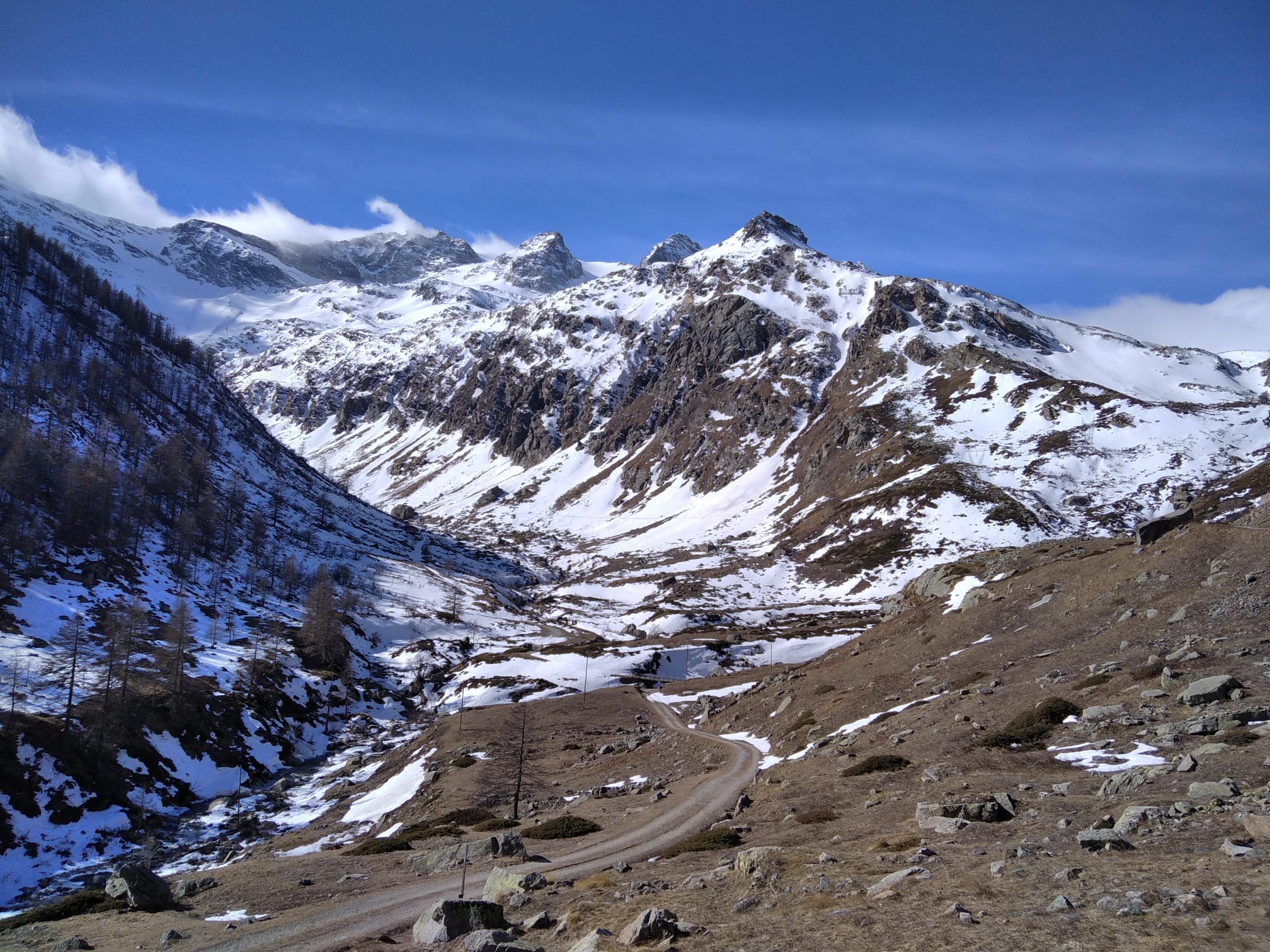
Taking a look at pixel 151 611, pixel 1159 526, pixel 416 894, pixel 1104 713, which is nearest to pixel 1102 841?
pixel 1104 713

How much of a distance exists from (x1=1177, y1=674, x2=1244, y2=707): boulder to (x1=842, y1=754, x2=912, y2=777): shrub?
35.7 feet

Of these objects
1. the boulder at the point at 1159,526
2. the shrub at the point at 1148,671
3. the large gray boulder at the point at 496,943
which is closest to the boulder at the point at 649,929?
the large gray boulder at the point at 496,943

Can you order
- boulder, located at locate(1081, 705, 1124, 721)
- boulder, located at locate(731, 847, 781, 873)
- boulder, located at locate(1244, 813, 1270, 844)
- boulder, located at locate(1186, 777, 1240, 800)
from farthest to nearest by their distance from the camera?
boulder, located at locate(1081, 705, 1124, 721) < boulder, located at locate(731, 847, 781, 873) < boulder, located at locate(1186, 777, 1240, 800) < boulder, located at locate(1244, 813, 1270, 844)

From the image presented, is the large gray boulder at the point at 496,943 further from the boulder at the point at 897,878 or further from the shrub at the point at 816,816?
the shrub at the point at 816,816

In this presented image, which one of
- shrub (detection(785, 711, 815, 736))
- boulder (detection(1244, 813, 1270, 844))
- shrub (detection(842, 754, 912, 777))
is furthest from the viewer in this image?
shrub (detection(785, 711, 815, 736))

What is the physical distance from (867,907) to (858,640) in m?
57.7

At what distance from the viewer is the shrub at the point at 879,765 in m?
31.5

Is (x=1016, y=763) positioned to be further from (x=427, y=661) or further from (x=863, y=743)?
(x=427, y=661)

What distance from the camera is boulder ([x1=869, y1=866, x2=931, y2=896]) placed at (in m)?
17.1

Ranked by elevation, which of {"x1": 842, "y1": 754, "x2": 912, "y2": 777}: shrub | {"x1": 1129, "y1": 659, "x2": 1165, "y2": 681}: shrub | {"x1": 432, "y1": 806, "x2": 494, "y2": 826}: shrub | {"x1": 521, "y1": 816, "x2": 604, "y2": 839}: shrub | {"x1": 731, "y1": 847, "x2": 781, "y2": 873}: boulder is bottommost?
{"x1": 432, "y1": 806, "x2": 494, "y2": 826}: shrub

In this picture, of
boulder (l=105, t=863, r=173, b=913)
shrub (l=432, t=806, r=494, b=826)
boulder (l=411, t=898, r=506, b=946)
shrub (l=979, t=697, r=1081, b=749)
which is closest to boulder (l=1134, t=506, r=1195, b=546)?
shrub (l=979, t=697, r=1081, b=749)

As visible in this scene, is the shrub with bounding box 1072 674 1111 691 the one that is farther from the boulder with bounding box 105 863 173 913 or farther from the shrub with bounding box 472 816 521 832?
the boulder with bounding box 105 863 173 913

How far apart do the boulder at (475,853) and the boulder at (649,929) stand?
52.2ft

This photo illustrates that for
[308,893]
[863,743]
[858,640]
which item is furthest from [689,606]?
[308,893]
